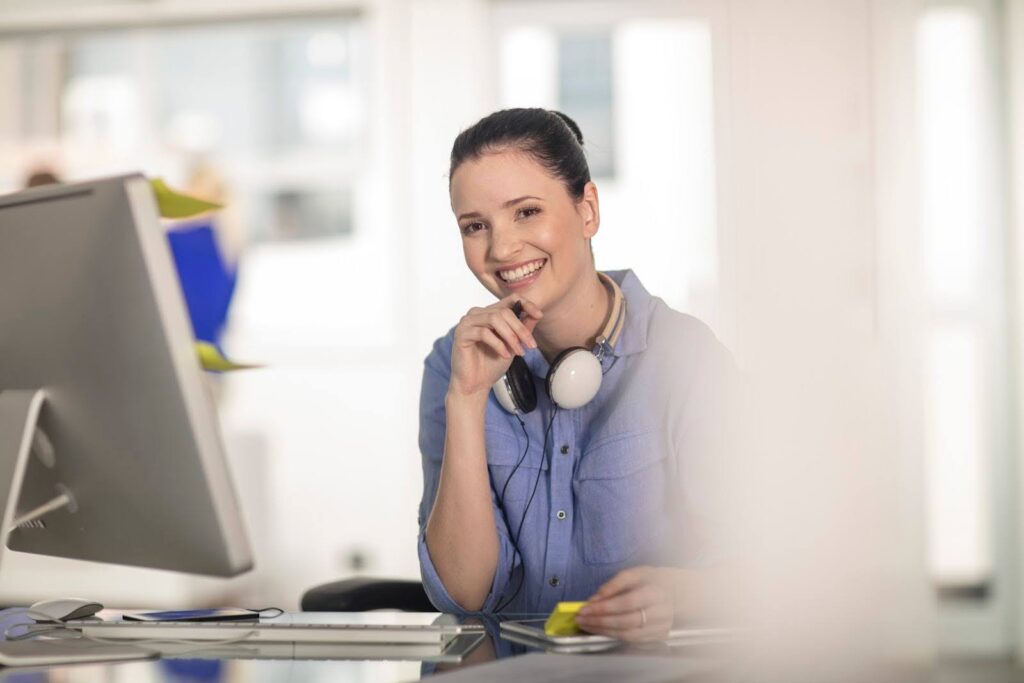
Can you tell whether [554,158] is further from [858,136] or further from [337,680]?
[858,136]

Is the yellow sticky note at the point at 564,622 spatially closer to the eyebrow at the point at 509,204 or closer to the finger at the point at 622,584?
the finger at the point at 622,584

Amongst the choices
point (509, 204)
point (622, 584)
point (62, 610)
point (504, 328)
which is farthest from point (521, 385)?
point (62, 610)

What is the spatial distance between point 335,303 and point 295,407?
16.2 inches

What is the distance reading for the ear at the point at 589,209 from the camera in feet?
4.98

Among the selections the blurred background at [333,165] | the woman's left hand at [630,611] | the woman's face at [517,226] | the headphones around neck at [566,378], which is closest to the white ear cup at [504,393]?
the headphones around neck at [566,378]

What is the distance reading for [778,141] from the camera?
56 cm

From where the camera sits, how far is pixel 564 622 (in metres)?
0.95

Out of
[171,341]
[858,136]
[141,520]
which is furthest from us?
[141,520]

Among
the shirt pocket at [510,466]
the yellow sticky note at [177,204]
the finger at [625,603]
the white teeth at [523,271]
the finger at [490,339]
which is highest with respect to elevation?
the yellow sticky note at [177,204]

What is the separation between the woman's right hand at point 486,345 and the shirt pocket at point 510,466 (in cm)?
11

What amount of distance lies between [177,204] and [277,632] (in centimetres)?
42

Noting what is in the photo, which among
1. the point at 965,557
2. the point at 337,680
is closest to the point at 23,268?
the point at 337,680

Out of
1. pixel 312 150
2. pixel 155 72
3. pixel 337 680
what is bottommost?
pixel 337 680

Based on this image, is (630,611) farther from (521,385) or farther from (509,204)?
(509,204)
